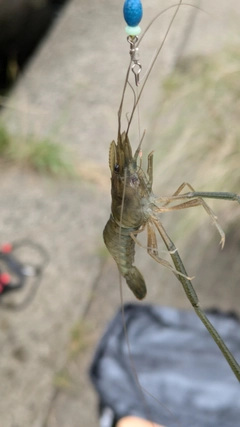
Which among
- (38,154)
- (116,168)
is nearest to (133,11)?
(116,168)

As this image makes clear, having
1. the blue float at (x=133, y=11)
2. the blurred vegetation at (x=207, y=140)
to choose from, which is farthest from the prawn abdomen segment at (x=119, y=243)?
the blurred vegetation at (x=207, y=140)

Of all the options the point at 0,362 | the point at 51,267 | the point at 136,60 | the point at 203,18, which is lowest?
the point at 0,362

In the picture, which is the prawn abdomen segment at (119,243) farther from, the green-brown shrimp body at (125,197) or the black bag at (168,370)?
the black bag at (168,370)

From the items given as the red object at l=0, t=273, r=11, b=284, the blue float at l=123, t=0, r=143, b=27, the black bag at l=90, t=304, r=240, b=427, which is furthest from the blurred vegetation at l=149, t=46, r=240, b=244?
the blue float at l=123, t=0, r=143, b=27

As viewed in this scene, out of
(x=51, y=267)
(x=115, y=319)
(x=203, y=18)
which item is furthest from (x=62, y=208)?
(x=203, y=18)

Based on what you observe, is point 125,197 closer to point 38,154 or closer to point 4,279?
point 4,279

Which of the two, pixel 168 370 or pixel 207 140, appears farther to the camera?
pixel 207 140

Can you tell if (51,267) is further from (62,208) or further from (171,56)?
(171,56)
